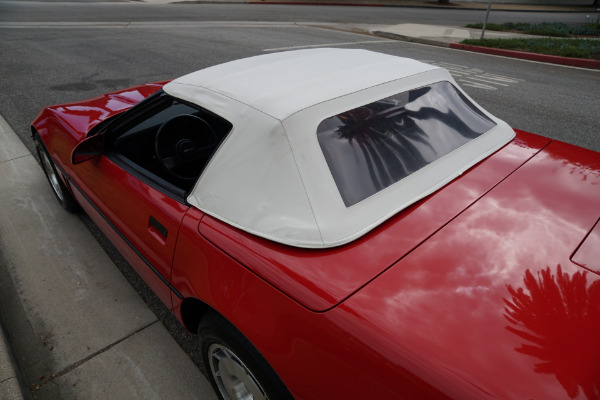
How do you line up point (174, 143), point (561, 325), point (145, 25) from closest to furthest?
point (561, 325) → point (174, 143) → point (145, 25)

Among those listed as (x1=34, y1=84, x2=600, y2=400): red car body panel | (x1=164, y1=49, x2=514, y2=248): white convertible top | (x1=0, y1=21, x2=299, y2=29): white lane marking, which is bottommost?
(x1=34, y1=84, x2=600, y2=400): red car body panel

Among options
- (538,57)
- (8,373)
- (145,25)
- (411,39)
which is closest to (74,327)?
(8,373)

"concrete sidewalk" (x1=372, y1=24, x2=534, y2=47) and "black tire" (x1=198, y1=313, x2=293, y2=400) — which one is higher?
"concrete sidewalk" (x1=372, y1=24, x2=534, y2=47)

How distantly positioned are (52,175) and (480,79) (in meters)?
7.62

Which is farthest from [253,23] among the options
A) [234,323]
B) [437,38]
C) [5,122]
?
[234,323]

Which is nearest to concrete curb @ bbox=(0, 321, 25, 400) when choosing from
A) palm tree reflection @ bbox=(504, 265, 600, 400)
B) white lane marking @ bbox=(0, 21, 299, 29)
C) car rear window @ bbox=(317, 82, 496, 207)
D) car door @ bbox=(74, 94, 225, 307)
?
car door @ bbox=(74, 94, 225, 307)

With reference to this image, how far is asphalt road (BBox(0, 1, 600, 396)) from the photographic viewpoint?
5797mm

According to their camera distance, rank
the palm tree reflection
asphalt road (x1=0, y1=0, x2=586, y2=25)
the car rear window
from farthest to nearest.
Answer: asphalt road (x1=0, y1=0, x2=586, y2=25) < the car rear window < the palm tree reflection

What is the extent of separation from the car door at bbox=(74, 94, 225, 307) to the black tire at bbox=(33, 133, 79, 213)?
814 mm

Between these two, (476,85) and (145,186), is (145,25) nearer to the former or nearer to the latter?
(476,85)

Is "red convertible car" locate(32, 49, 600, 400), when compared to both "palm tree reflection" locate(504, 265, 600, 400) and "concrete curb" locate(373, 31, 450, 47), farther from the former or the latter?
"concrete curb" locate(373, 31, 450, 47)

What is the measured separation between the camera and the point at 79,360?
227 cm

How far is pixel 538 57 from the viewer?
9.95 metres

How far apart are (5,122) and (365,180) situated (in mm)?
6184
